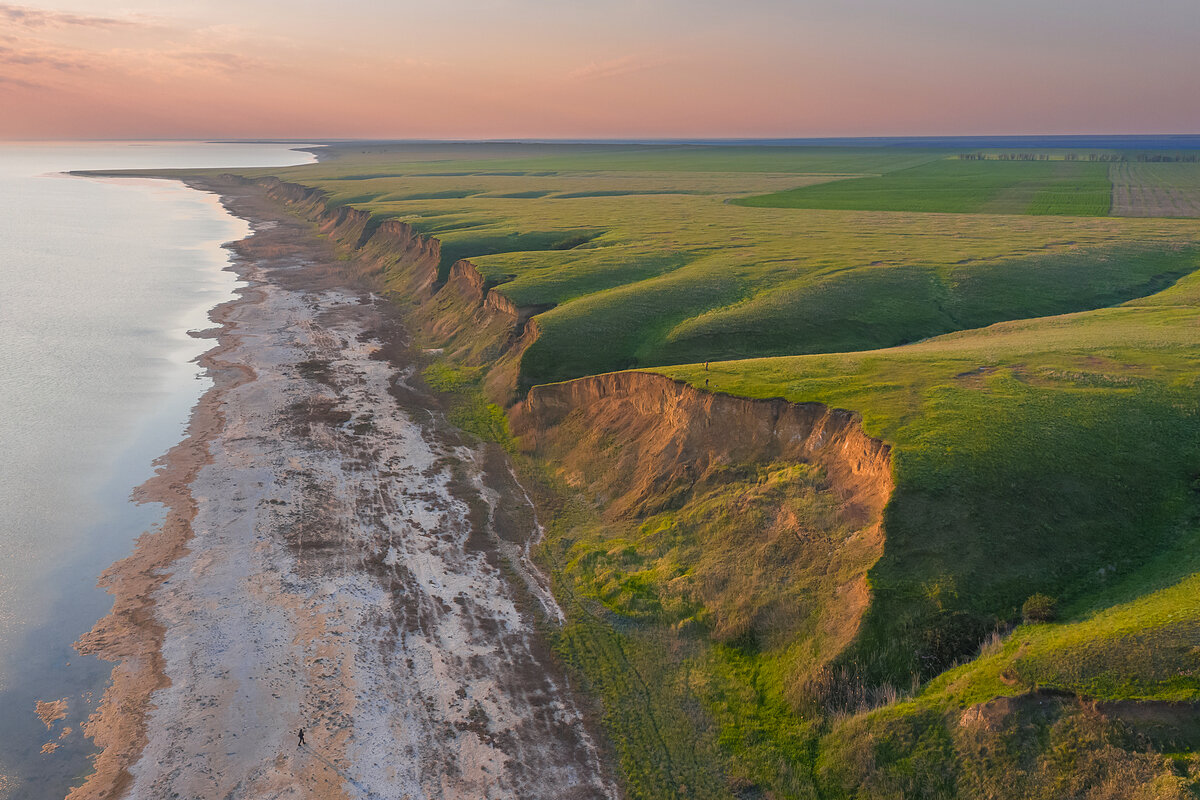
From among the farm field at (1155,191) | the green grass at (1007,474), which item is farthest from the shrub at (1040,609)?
the farm field at (1155,191)

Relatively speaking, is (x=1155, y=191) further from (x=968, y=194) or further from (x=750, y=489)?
(x=750, y=489)

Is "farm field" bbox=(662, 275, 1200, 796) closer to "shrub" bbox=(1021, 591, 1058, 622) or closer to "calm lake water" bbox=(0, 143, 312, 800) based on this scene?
"shrub" bbox=(1021, 591, 1058, 622)

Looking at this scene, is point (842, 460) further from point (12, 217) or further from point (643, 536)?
point (12, 217)

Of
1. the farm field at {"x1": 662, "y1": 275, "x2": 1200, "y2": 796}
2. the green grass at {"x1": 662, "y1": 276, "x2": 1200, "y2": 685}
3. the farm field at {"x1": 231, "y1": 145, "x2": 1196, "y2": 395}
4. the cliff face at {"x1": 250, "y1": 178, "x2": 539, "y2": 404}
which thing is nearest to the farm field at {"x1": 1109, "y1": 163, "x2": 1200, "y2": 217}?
the farm field at {"x1": 231, "y1": 145, "x2": 1196, "y2": 395}

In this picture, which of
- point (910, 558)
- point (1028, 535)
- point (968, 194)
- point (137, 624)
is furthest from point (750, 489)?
point (968, 194)

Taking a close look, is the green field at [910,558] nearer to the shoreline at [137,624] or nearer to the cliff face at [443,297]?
the cliff face at [443,297]

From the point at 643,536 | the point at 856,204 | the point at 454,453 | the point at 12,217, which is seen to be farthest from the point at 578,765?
the point at 12,217
